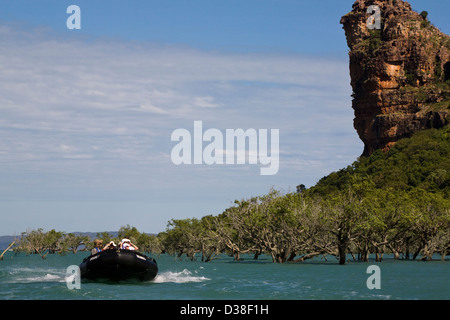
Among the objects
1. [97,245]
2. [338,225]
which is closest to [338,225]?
[338,225]

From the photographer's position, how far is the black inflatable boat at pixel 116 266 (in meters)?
33.9

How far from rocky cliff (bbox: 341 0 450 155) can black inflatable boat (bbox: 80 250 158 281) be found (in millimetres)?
123542

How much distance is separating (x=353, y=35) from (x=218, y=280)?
473ft

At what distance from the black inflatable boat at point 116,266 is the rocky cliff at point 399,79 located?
405ft

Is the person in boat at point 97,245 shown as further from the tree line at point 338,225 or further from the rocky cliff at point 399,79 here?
the rocky cliff at point 399,79

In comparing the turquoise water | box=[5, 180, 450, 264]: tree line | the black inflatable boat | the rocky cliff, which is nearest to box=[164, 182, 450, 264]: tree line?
box=[5, 180, 450, 264]: tree line

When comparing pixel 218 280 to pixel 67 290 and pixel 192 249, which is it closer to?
pixel 67 290

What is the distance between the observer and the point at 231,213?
6375 cm

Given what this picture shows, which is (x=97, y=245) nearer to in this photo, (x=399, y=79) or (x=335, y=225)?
(x=335, y=225)

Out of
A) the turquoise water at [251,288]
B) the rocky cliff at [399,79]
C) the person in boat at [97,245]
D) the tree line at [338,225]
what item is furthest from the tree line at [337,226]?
the rocky cliff at [399,79]

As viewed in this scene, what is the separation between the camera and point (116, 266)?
34.1m

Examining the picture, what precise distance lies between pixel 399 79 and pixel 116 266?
137151 millimetres

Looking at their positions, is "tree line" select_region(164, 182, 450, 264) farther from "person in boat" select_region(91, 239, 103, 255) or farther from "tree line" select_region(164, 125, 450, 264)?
"person in boat" select_region(91, 239, 103, 255)
